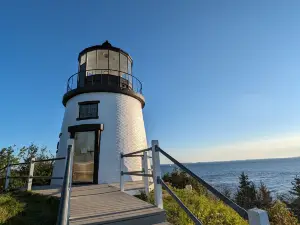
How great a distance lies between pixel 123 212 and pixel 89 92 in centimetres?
814

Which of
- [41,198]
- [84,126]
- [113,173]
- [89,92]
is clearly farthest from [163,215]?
[89,92]

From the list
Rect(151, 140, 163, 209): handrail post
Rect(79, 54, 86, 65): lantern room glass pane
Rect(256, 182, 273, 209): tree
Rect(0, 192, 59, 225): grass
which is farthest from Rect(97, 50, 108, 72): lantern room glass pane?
Rect(256, 182, 273, 209): tree

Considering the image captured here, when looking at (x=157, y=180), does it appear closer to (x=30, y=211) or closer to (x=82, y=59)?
(x=30, y=211)

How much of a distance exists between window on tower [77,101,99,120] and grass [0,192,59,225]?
4.82m

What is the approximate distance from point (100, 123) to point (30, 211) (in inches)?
223

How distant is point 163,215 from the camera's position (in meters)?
3.84

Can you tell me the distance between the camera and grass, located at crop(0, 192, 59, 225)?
4426 mm

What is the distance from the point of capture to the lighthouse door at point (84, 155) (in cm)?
1073

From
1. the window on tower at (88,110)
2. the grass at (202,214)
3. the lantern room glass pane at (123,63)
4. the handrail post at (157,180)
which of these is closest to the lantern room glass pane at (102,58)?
the lantern room glass pane at (123,63)

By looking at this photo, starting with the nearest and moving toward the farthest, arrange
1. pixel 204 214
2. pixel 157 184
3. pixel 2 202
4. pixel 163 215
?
pixel 163 215 < pixel 157 184 < pixel 204 214 < pixel 2 202

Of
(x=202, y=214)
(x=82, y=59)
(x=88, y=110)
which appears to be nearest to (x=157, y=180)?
(x=202, y=214)

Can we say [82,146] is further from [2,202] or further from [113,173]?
[2,202]

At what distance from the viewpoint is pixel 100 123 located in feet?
34.4

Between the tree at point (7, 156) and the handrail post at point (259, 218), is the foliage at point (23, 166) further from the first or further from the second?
the handrail post at point (259, 218)
